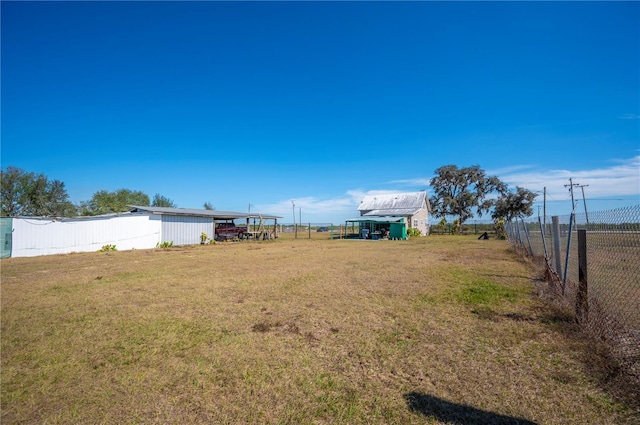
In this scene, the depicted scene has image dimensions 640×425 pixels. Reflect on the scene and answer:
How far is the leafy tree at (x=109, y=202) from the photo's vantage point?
48.2 m

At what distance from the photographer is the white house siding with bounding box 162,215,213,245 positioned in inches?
865

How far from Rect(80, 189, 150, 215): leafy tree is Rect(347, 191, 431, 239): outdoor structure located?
37.0 m

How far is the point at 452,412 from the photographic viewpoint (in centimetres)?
266

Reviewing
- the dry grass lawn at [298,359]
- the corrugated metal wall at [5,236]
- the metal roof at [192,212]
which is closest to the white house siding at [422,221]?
the metal roof at [192,212]

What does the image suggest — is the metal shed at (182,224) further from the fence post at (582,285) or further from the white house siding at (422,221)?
the white house siding at (422,221)

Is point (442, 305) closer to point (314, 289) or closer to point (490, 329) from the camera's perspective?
point (490, 329)

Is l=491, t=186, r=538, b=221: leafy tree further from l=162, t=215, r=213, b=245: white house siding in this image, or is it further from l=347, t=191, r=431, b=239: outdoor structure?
l=162, t=215, r=213, b=245: white house siding

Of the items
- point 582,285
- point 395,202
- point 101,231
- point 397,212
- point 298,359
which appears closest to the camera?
point 298,359

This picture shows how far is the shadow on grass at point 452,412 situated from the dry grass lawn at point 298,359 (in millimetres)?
14

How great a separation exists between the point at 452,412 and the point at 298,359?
177cm

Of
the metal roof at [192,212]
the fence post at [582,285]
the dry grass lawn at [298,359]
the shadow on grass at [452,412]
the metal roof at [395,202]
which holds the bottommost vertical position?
the shadow on grass at [452,412]

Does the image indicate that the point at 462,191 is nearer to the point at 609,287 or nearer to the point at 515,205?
the point at 515,205

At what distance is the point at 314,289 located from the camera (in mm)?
7508

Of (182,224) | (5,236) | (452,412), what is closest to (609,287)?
(452,412)
